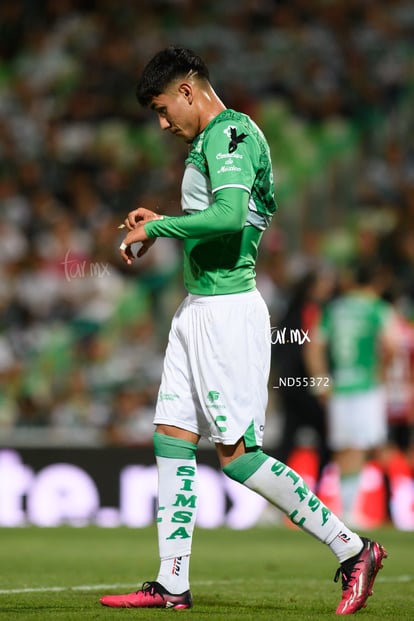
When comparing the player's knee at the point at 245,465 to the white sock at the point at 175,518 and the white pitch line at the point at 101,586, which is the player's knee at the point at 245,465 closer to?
the white sock at the point at 175,518

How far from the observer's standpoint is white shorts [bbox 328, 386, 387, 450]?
9953 millimetres

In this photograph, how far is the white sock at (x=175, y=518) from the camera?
4.72 meters

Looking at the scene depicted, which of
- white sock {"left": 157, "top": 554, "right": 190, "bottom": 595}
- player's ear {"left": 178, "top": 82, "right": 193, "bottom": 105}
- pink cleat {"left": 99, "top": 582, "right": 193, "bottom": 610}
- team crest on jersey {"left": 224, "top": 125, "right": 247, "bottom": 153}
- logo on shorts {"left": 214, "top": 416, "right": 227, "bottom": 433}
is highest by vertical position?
player's ear {"left": 178, "top": 82, "right": 193, "bottom": 105}

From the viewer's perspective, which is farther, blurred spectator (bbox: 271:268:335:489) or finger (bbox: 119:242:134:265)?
blurred spectator (bbox: 271:268:335:489)

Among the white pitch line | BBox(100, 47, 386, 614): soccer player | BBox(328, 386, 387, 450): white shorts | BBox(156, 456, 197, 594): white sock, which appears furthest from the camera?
BBox(328, 386, 387, 450): white shorts

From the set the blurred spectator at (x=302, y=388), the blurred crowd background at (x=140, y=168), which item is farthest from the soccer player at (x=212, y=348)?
the blurred crowd background at (x=140, y=168)

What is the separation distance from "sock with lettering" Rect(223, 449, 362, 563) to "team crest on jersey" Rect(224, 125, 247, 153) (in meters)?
1.12

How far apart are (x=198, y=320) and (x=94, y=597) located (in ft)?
4.12

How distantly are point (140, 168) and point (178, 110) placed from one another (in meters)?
9.04

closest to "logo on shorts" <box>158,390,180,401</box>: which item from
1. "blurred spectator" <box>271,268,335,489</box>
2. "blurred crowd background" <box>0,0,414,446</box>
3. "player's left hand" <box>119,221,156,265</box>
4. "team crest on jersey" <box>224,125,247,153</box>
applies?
"player's left hand" <box>119,221,156,265</box>

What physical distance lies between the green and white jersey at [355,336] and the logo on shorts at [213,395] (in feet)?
16.8

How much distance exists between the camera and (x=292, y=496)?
4.63m

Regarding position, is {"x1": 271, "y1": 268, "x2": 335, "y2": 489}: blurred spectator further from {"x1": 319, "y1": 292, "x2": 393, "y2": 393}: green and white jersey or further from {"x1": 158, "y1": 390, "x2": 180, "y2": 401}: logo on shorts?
{"x1": 158, "y1": 390, "x2": 180, "y2": 401}: logo on shorts

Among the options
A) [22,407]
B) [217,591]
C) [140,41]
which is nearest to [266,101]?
[140,41]
